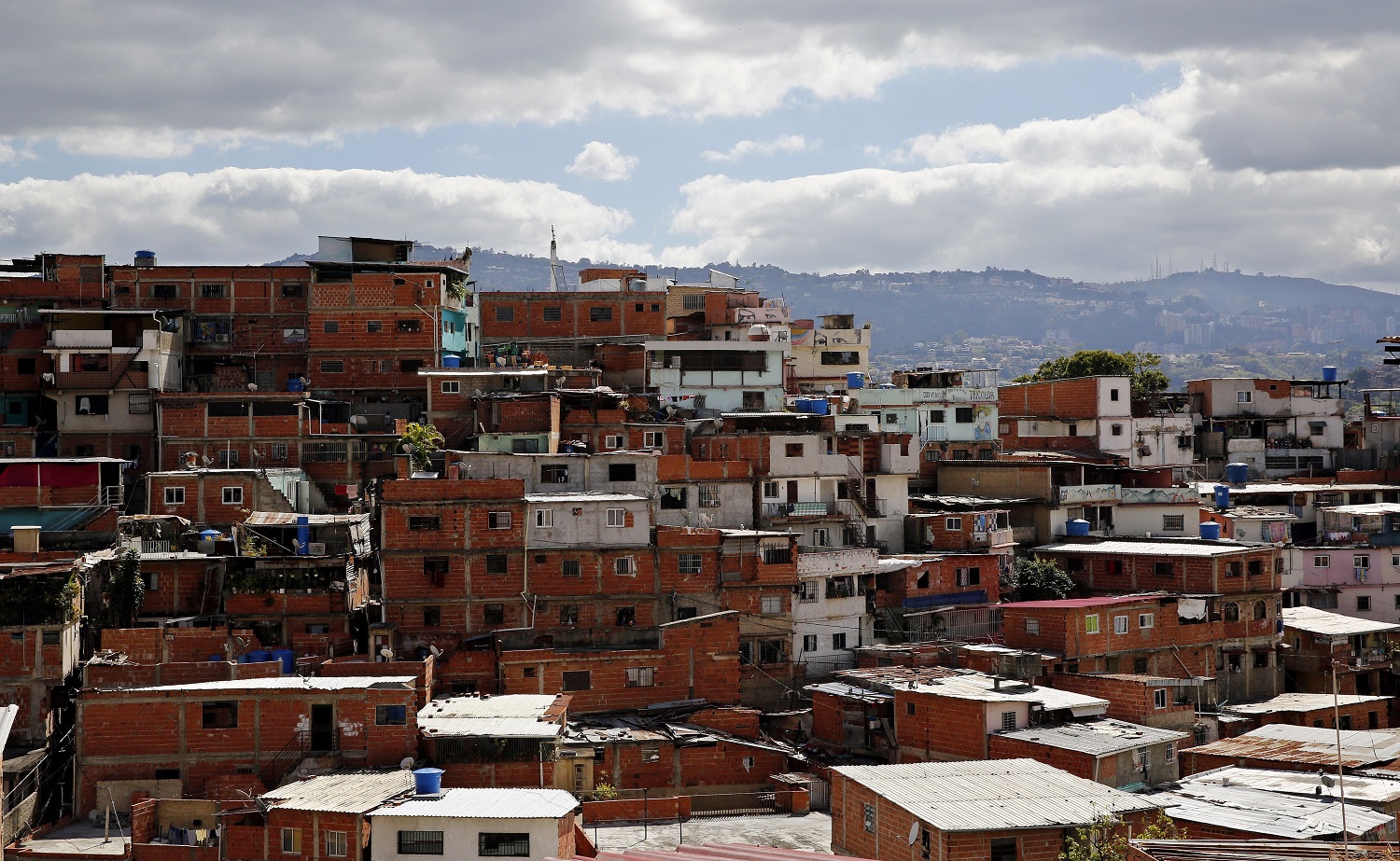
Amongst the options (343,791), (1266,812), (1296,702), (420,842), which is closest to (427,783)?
(420,842)

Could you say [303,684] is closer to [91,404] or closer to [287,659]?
[287,659]

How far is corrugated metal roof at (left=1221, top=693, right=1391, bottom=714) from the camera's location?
4725 centimetres

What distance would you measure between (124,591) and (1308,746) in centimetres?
2983

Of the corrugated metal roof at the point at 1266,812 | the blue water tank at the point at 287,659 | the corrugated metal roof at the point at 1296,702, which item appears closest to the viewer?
the corrugated metal roof at the point at 1266,812

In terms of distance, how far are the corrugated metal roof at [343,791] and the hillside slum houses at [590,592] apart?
0.45 ft

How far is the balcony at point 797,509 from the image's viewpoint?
161 feet

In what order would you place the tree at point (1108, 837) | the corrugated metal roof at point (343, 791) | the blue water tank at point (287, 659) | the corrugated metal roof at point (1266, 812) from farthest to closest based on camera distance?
the blue water tank at point (287, 659)
the corrugated metal roof at point (343, 791)
the corrugated metal roof at point (1266, 812)
the tree at point (1108, 837)

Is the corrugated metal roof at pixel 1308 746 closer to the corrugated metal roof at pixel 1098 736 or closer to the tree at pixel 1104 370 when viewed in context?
the corrugated metal roof at pixel 1098 736

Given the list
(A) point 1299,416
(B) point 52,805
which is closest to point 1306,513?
(A) point 1299,416

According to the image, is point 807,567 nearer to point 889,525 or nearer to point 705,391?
point 889,525

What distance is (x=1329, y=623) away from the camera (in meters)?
53.7

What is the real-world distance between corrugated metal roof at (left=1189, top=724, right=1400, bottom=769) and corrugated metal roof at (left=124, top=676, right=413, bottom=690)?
64.9ft

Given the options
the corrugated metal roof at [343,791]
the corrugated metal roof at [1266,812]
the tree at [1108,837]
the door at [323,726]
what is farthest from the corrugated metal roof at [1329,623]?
the door at [323,726]

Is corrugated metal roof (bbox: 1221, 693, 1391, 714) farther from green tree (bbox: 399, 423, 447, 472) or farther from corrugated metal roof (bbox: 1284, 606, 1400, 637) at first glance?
green tree (bbox: 399, 423, 447, 472)
